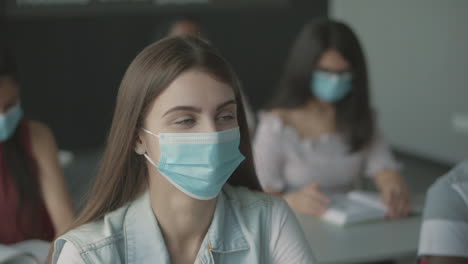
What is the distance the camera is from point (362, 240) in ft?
8.00

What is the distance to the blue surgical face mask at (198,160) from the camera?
1541 mm

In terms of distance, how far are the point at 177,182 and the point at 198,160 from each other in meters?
0.07

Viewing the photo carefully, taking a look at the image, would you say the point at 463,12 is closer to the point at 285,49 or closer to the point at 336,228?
the point at 285,49

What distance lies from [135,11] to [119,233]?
5701mm

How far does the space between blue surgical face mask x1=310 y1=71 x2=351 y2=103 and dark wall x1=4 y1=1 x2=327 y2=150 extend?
12.2ft

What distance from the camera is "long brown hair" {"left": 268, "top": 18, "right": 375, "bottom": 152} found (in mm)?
3004

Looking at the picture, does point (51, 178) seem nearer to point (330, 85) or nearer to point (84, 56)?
point (330, 85)

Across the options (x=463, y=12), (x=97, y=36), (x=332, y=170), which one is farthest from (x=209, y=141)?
(x=97, y=36)

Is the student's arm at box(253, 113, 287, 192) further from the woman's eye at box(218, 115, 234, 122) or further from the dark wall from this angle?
the dark wall

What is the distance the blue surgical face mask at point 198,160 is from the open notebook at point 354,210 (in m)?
1.10

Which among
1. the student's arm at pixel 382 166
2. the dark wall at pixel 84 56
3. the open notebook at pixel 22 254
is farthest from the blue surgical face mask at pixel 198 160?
the dark wall at pixel 84 56

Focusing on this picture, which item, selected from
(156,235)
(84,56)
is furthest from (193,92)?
(84,56)

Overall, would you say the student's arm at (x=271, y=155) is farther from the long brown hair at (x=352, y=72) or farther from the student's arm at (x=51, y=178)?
the student's arm at (x=51, y=178)

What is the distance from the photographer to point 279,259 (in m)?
1.62
